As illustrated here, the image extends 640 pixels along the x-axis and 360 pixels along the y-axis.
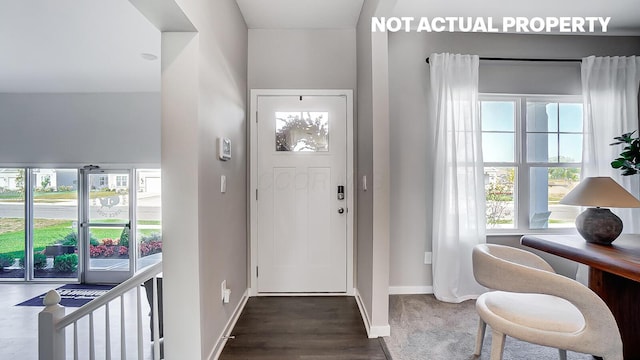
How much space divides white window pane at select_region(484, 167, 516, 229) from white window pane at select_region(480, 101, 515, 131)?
1.40ft

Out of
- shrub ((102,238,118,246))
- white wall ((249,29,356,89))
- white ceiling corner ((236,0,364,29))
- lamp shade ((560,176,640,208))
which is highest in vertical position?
white ceiling corner ((236,0,364,29))

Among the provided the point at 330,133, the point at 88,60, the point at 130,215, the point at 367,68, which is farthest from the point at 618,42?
the point at 130,215

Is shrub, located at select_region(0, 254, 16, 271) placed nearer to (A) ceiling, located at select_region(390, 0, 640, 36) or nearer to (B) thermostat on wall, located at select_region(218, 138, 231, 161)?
(B) thermostat on wall, located at select_region(218, 138, 231, 161)

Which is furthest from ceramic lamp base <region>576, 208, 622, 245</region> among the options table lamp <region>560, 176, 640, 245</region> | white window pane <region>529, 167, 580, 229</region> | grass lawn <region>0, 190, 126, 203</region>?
grass lawn <region>0, 190, 126, 203</region>

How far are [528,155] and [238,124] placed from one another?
2.88 m

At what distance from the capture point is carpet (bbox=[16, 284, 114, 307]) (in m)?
3.88

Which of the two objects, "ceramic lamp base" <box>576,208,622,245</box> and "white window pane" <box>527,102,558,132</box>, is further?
"white window pane" <box>527,102,558,132</box>

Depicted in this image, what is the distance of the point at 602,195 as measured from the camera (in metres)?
1.68

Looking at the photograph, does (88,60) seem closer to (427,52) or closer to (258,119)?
(258,119)

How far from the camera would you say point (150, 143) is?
4.42 meters

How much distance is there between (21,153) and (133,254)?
234 cm

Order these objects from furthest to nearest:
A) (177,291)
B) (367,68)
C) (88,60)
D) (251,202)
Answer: (88,60), (251,202), (367,68), (177,291)

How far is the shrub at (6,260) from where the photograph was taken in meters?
4.55

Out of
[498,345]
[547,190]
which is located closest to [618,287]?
[498,345]
